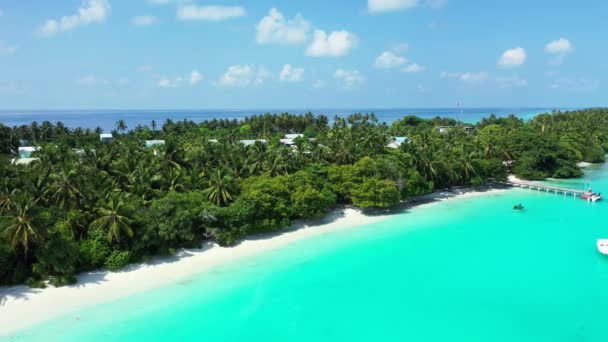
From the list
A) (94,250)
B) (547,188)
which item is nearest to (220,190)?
(94,250)

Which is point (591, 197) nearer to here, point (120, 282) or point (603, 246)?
point (603, 246)

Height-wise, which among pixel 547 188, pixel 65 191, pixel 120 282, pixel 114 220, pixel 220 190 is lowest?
pixel 120 282

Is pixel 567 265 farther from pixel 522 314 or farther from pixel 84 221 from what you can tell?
pixel 84 221

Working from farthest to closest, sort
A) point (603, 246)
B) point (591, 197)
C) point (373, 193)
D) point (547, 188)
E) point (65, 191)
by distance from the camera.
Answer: point (547, 188) → point (591, 197) → point (373, 193) → point (603, 246) → point (65, 191)

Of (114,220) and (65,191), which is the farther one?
(65,191)

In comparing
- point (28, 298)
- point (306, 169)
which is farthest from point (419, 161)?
point (28, 298)

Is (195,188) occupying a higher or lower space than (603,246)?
higher

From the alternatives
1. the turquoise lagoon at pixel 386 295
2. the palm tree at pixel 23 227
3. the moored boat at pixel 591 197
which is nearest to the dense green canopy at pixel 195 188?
the palm tree at pixel 23 227
